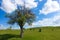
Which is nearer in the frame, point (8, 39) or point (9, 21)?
point (8, 39)

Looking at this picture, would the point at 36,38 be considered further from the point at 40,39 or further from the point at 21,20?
the point at 21,20

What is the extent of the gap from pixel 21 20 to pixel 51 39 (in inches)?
615

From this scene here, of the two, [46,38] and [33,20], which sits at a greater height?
[33,20]

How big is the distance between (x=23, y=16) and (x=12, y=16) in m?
5.39

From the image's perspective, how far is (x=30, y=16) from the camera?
72.7 metres

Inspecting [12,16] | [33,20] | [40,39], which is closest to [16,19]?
[12,16]

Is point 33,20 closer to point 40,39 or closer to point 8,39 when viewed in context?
point 40,39

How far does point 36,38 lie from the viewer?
71188 mm

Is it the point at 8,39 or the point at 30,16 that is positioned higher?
the point at 30,16

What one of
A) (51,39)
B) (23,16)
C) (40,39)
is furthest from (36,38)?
(23,16)

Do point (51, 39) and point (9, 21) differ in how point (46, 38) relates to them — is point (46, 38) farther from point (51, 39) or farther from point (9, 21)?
point (9, 21)

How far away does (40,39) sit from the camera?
69625 millimetres

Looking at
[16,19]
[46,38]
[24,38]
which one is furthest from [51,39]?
[16,19]

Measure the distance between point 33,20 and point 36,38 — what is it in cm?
862
